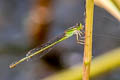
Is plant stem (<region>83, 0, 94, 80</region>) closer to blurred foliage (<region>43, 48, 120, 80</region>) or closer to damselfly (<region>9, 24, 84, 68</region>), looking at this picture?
damselfly (<region>9, 24, 84, 68</region>)

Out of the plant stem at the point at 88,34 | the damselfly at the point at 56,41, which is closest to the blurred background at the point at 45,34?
the damselfly at the point at 56,41

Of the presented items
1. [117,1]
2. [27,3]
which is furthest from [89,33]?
[27,3]

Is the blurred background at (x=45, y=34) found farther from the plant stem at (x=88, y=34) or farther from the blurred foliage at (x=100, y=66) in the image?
the plant stem at (x=88, y=34)

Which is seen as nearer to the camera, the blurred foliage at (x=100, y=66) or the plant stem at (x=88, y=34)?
the plant stem at (x=88, y=34)

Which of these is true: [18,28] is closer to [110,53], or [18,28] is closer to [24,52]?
[24,52]

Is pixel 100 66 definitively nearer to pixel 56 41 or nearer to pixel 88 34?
pixel 56 41

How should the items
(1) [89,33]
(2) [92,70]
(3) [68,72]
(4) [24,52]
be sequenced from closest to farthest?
(1) [89,33]
(2) [92,70]
(3) [68,72]
(4) [24,52]

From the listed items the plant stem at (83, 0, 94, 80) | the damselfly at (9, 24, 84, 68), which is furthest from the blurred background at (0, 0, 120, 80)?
the plant stem at (83, 0, 94, 80)

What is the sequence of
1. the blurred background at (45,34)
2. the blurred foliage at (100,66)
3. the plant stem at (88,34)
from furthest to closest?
the blurred background at (45,34) < the blurred foliage at (100,66) < the plant stem at (88,34)
